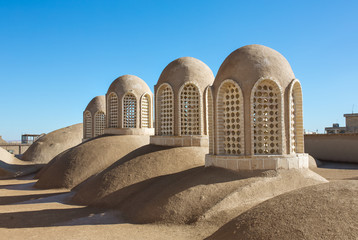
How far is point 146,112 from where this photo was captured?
805 inches

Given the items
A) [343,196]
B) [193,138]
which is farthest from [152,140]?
[343,196]

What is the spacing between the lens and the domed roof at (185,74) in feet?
47.3

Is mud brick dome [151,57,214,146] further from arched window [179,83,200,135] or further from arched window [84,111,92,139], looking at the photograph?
arched window [84,111,92,139]

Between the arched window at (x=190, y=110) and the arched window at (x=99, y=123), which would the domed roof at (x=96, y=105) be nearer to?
the arched window at (x=99, y=123)

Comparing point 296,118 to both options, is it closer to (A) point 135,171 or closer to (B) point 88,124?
(A) point 135,171

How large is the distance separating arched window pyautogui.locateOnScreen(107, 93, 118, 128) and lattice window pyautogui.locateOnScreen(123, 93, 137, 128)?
2.27 feet

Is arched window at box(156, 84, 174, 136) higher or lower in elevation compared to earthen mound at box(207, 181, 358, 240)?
higher

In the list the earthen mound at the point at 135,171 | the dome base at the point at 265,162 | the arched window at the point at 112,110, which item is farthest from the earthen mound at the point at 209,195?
the arched window at the point at 112,110

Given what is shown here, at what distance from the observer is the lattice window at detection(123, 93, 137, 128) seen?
19.8 m

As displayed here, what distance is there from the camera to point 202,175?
9.71 meters

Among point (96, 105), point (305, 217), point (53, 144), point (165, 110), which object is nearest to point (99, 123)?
point (96, 105)

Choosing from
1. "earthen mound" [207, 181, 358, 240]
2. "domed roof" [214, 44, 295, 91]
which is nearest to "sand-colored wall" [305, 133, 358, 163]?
"domed roof" [214, 44, 295, 91]

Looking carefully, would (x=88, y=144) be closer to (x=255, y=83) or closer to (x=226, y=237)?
(x=255, y=83)

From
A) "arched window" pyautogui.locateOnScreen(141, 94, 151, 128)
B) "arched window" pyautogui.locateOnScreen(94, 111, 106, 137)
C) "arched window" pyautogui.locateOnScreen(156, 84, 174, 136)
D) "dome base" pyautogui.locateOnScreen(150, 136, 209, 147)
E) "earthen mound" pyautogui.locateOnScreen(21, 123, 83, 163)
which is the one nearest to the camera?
"dome base" pyautogui.locateOnScreen(150, 136, 209, 147)
